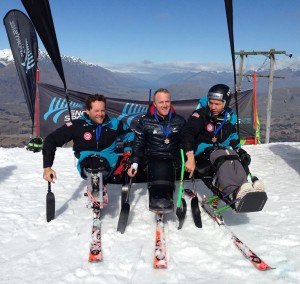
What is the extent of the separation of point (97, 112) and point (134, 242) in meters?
2.07

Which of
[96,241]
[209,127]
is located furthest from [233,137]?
[96,241]

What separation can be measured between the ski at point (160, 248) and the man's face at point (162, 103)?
171 centimetres

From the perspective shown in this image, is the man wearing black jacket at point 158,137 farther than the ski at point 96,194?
Yes

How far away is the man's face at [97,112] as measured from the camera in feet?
16.3

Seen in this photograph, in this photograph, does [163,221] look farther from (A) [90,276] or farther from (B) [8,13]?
(B) [8,13]

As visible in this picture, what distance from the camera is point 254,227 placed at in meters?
4.91

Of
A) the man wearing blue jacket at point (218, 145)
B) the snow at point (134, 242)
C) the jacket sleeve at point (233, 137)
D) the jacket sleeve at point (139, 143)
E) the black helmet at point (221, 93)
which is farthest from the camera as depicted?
the jacket sleeve at point (233, 137)

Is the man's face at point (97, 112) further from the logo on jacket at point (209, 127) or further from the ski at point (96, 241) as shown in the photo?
the logo on jacket at point (209, 127)

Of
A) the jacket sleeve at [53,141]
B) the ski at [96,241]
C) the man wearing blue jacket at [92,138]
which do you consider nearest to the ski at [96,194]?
the ski at [96,241]

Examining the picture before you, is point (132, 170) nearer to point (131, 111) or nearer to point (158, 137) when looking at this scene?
point (158, 137)

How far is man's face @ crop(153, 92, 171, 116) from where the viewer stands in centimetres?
501

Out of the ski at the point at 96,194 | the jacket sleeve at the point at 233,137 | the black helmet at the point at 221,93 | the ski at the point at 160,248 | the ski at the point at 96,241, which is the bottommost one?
the ski at the point at 96,241

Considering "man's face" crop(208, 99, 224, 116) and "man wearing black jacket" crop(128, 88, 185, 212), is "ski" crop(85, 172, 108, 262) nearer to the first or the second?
"man wearing black jacket" crop(128, 88, 185, 212)

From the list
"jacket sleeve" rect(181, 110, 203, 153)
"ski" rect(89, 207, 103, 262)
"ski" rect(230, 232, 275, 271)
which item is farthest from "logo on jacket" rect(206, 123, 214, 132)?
"ski" rect(89, 207, 103, 262)
